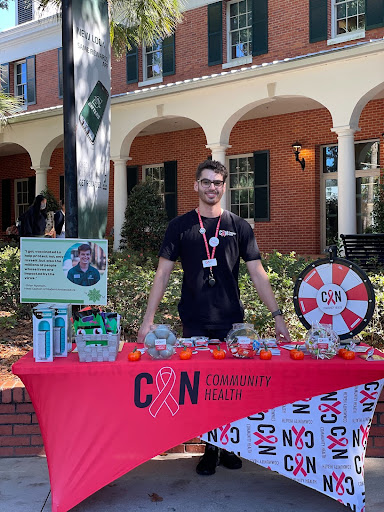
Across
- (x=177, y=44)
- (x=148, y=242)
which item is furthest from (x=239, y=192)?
(x=177, y=44)

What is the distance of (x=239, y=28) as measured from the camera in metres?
14.9

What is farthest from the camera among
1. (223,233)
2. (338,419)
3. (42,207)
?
(42,207)

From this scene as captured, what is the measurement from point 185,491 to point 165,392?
0.69 metres

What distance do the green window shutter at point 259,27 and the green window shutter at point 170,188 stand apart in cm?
385

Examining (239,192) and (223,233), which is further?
(239,192)

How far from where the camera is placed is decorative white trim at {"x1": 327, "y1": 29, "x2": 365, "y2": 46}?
42.1 ft

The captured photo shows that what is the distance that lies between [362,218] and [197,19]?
6.71 m

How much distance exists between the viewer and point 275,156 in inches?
581

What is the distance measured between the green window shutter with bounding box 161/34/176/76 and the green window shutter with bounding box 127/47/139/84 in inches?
33.7

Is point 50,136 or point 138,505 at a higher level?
point 50,136

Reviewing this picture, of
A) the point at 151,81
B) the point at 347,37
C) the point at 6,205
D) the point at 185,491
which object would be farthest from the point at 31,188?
the point at 185,491

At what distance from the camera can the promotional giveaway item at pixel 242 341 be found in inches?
116

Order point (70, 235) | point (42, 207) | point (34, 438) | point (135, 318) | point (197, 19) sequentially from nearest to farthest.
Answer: point (34, 438), point (70, 235), point (135, 318), point (42, 207), point (197, 19)

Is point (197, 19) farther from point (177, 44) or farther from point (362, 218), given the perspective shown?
point (362, 218)
